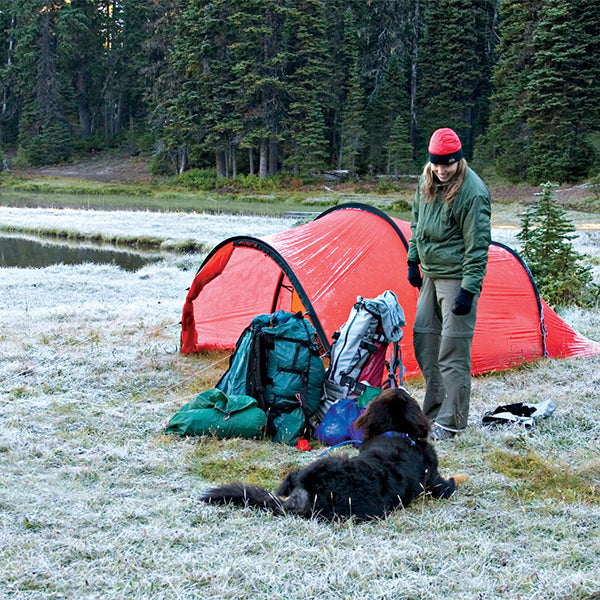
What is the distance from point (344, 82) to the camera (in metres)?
39.8

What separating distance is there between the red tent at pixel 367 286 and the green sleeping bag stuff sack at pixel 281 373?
61cm

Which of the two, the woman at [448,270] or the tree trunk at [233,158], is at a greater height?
the tree trunk at [233,158]

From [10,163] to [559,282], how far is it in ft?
150

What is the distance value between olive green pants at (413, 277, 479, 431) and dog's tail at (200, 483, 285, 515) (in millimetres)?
1652

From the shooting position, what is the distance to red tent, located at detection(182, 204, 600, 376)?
5711 mm

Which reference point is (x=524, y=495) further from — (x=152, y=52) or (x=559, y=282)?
(x=152, y=52)

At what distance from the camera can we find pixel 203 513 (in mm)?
3168

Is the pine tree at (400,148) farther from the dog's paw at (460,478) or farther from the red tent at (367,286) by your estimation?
the dog's paw at (460,478)

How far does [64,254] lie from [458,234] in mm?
13614

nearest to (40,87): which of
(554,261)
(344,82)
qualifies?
(344,82)

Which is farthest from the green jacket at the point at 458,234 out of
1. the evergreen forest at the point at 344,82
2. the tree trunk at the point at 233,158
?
the tree trunk at the point at 233,158

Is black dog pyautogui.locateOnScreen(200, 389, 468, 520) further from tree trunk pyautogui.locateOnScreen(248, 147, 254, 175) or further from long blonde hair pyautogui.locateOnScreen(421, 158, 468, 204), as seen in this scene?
tree trunk pyautogui.locateOnScreen(248, 147, 254, 175)

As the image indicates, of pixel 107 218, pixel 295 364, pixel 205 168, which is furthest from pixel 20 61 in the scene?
pixel 295 364

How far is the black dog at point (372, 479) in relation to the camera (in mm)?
3088
